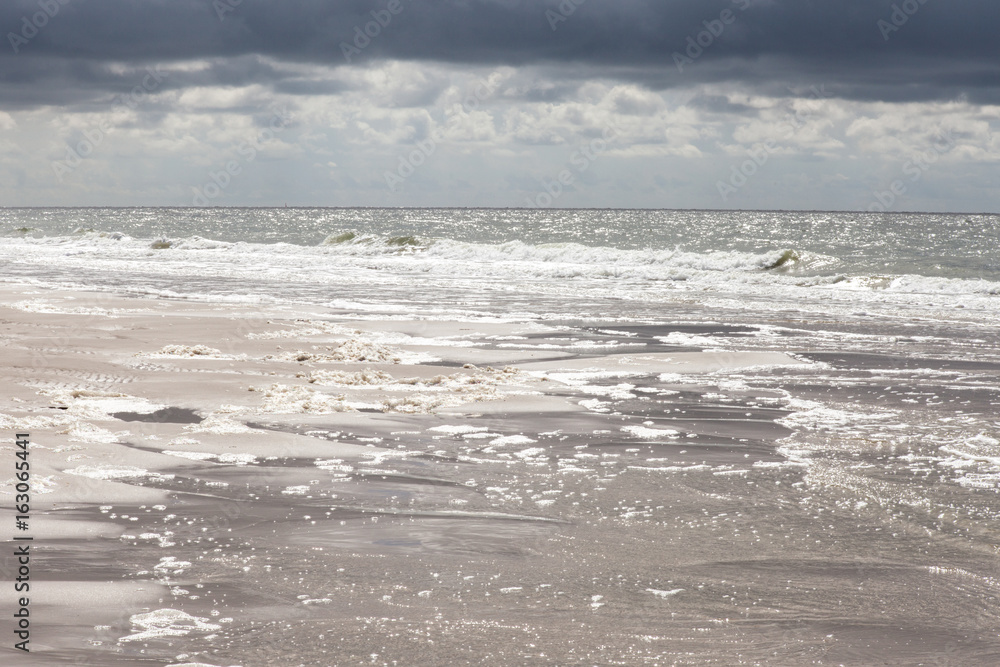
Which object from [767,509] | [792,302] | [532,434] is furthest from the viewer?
[792,302]

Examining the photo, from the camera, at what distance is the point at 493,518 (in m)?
4.02

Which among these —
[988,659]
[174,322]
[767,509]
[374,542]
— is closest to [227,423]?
[374,542]

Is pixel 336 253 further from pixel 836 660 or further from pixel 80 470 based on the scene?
pixel 836 660

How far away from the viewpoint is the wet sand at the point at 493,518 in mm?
2871

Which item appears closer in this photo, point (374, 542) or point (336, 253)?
point (374, 542)

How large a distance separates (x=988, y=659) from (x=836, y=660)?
48 centimetres

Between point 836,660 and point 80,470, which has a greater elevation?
point 80,470

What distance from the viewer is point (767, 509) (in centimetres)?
418

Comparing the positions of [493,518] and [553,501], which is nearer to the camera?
[493,518]

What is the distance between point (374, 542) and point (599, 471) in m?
1.59

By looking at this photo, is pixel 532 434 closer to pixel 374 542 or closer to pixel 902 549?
pixel 374 542

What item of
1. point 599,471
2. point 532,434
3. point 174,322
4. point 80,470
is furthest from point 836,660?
point 174,322

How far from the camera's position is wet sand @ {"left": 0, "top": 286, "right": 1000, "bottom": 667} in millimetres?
2871

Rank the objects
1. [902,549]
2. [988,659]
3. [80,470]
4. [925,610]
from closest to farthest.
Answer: [988,659] → [925,610] → [902,549] → [80,470]
